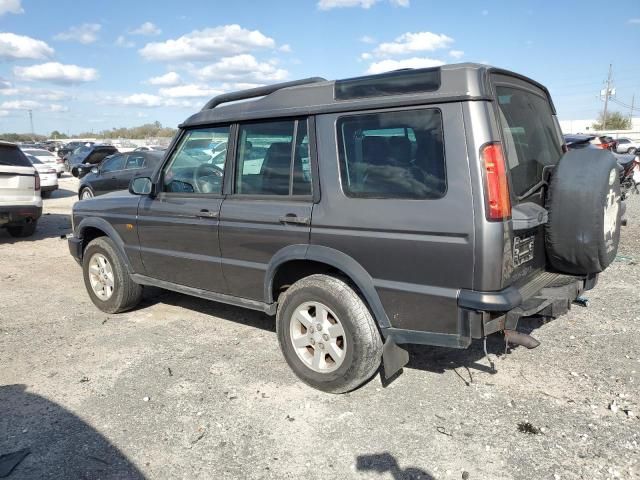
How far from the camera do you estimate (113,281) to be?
16.6 ft

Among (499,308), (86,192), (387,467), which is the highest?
(86,192)

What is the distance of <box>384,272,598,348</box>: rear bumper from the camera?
2.73 m

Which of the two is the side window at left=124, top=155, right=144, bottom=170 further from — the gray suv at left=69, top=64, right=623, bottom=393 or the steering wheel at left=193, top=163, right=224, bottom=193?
the gray suv at left=69, top=64, right=623, bottom=393

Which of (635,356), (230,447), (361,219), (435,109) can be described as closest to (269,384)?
(230,447)

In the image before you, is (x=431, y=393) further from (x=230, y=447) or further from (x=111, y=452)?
(x=111, y=452)

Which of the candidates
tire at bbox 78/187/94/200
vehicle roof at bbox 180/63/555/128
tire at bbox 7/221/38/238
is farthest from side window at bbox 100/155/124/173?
vehicle roof at bbox 180/63/555/128

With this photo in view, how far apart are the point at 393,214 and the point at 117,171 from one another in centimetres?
1128

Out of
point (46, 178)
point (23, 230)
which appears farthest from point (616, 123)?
point (23, 230)

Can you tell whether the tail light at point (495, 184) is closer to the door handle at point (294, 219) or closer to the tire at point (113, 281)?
the door handle at point (294, 219)

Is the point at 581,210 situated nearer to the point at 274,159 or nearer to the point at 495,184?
the point at 495,184

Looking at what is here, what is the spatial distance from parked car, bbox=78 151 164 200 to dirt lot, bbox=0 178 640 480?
7.79 m

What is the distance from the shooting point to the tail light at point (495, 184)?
2705mm

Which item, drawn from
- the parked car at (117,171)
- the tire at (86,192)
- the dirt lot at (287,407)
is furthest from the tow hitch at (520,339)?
the tire at (86,192)

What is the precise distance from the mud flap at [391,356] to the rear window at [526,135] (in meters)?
1.21
